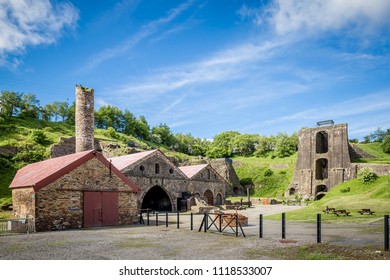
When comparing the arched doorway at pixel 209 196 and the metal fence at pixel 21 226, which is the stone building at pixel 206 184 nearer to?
the arched doorway at pixel 209 196

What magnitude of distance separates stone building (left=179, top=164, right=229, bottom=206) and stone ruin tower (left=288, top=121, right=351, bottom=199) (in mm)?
16762

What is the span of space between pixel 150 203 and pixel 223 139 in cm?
7690

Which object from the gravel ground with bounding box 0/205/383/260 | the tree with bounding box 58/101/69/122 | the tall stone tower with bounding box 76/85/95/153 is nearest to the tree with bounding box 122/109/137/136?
the tree with bounding box 58/101/69/122

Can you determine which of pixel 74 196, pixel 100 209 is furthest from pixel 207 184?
pixel 74 196

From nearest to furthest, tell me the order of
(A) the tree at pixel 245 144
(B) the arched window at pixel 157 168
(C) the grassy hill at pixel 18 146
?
1. (B) the arched window at pixel 157 168
2. (C) the grassy hill at pixel 18 146
3. (A) the tree at pixel 245 144

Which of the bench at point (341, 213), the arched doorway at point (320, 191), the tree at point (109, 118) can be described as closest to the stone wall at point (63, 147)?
the bench at point (341, 213)

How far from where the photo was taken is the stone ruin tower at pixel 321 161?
5462cm

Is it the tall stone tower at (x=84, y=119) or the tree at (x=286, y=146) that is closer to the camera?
the tall stone tower at (x=84, y=119)

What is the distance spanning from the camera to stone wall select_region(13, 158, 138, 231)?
1838cm

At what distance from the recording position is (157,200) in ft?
136

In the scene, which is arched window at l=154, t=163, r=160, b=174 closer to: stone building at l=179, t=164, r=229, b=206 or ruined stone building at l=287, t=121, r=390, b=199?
stone building at l=179, t=164, r=229, b=206

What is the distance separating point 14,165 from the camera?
4116cm

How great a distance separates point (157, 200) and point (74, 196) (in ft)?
73.2
